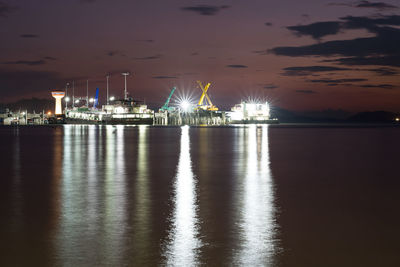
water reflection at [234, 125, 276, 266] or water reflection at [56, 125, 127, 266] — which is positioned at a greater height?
water reflection at [56, 125, 127, 266]

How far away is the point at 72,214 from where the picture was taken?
40.4ft

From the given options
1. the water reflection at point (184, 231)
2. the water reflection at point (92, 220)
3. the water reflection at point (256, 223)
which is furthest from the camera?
the water reflection at point (92, 220)

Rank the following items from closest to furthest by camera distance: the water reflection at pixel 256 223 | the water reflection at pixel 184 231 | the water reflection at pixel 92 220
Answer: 1. the water reflection at pixel 184 231
2. the water reflection at pixel 256 223
3. the water reflection at pixel 92 220

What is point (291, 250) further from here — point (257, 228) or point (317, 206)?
point (317, 206)

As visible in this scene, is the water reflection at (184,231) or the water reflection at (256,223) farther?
the water reflection at (256,223)

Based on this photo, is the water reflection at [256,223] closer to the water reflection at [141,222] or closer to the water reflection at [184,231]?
the water reflection at [184,231]

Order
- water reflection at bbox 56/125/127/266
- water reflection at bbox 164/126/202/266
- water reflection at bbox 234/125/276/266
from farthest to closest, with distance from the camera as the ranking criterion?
water reflection at bbox 56/125/127/266, water reflection at bbox 234/125/276/266, water reflection at bbox 164/126/202/266

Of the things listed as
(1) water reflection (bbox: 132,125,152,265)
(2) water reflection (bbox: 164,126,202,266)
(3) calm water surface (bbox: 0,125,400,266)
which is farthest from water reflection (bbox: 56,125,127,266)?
(2) water reflection (bbox: 164,126,202,266)

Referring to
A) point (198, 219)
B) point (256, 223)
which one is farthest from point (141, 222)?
point (256, 223)

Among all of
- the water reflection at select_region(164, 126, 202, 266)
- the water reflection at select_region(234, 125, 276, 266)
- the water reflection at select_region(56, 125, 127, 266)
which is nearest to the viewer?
the water reflection at select_region(164, 126, 202, 266)

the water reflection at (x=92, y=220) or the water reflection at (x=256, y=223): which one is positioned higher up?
the water reflection at (x=92, y=220)

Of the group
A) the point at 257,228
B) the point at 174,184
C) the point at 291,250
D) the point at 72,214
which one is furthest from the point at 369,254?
the point at 174,184

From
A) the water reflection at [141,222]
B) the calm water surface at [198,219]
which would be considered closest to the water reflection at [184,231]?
the calm water surface at [198,219]

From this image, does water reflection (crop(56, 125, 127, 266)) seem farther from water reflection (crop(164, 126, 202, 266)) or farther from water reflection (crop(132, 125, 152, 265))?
water reflection (crop(164, 126, 202, 266))
